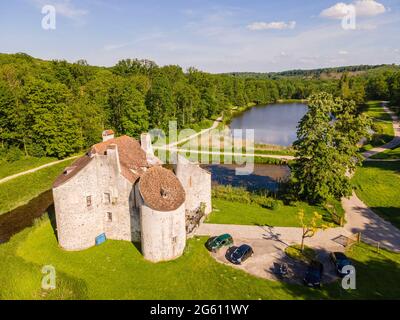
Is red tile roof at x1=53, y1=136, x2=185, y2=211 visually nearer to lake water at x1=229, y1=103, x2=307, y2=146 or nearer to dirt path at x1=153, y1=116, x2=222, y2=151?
dirt path at x1=153, y1=116, x2=222, y2=151

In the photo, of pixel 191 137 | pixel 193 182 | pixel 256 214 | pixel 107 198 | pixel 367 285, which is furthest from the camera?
pixel 191 137

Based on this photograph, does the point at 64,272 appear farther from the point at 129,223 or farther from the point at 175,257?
the point at 175,257

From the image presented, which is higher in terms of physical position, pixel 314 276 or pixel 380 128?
pixel 380 128

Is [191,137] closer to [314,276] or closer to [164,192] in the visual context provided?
[164,192]

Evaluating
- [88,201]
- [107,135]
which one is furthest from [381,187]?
[88,201]

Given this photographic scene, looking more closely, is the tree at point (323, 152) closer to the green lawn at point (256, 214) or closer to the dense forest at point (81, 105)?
the green lawn at point (256, 214)

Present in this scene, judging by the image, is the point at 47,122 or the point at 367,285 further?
the point at 47,122
